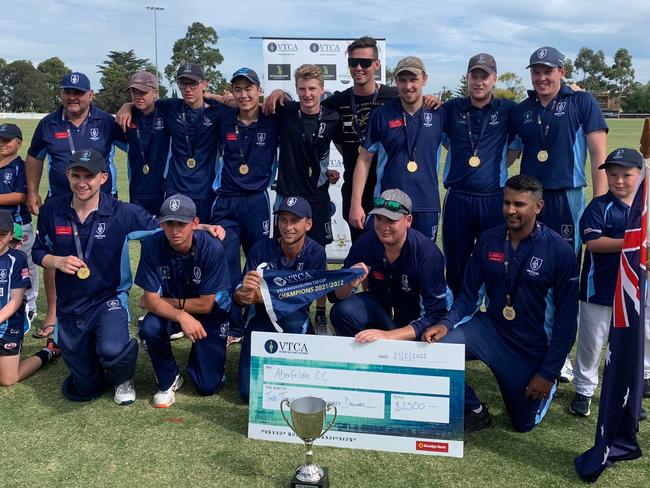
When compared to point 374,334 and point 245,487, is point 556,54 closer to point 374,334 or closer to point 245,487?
point 374,334

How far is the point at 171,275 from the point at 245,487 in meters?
1.75

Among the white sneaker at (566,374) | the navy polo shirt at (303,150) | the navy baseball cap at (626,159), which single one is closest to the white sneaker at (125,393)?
the navy polo shirt at (303,150)

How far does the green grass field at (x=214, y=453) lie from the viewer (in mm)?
3393

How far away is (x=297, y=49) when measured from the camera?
8.23m

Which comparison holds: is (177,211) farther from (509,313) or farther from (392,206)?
(509,313)

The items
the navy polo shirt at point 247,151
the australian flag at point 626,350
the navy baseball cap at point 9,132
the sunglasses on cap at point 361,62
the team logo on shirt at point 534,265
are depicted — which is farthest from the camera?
the navy baseball cap at point 9,132

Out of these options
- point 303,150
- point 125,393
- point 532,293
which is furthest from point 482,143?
point 125,393

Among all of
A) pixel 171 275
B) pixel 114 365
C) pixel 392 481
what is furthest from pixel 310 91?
pixel 392 481

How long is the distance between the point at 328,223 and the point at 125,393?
7.66ft

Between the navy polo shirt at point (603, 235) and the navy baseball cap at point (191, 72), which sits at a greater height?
the navy baseball cap at point (191, 72)

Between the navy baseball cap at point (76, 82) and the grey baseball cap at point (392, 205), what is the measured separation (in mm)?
3017

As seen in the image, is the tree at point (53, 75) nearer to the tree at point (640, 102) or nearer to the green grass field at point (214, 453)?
the tree at point (640, 102)

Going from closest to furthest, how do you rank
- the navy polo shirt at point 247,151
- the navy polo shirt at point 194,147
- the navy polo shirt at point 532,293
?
the navy polo shirt at point 532,293, the navy polo shirt at point 247,151, the navy polo shirt at point 194,147

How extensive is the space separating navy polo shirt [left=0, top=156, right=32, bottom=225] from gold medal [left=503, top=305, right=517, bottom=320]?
14.7 feet
